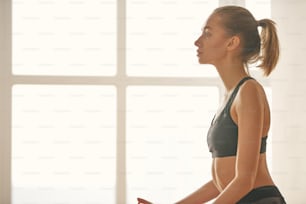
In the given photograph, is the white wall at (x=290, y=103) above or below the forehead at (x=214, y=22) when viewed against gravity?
below

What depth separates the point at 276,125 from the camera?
1164 mm

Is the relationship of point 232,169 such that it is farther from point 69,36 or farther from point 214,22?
point 69,36

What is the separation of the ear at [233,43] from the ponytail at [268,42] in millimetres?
53

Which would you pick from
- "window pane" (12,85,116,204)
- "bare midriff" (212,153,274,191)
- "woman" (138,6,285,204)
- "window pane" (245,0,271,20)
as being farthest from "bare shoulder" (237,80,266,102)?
"window pane" (12,85,116,204)

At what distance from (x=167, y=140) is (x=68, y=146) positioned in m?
0.24

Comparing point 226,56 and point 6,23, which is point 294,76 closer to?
point 226,56

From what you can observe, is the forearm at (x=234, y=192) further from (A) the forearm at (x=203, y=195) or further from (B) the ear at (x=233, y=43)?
(B) the ear at (x=233, y=43)

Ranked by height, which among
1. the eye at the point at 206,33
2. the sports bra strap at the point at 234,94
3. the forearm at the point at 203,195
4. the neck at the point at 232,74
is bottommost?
the forearm at the point at 203,195

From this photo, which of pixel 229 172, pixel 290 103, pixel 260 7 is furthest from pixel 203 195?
pixel 260 7

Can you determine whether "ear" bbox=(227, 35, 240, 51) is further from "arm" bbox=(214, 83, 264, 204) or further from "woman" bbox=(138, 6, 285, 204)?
"arm" bbox=(214, 83, 264, 204)

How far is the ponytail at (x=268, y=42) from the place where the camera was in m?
1.00

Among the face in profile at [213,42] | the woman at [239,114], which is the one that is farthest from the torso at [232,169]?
the face in profile at [213,42]

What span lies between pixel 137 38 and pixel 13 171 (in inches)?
17.5

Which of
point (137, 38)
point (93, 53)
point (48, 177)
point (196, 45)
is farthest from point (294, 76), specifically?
point (48, 177)
